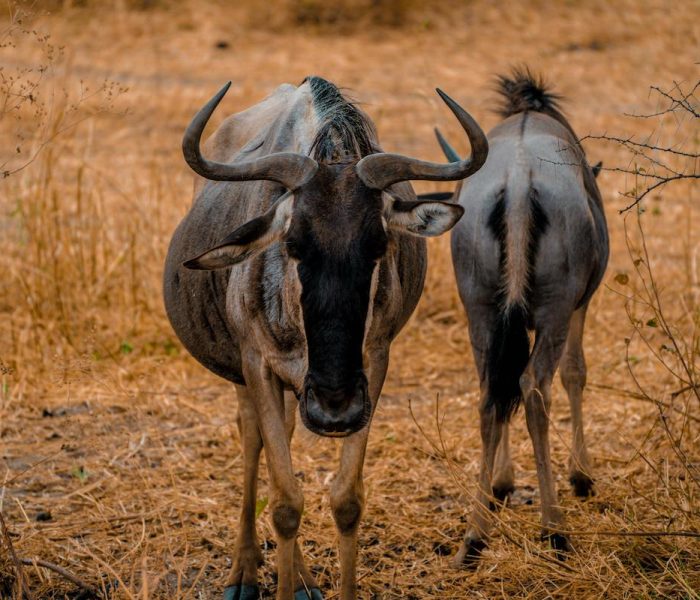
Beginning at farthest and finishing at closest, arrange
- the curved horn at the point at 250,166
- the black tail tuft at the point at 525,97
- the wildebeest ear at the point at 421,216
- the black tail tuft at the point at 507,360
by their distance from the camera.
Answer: the black tail tuft at the point at 525,97 → the black tail tuft at the point at 507,360 → the wildebeest ear at the point at 421,216 → the curved horn at the point at 250,166

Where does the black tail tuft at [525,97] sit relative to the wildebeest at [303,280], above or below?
above

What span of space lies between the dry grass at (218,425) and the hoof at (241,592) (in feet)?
0.31

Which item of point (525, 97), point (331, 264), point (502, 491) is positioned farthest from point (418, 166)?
point (502, 491)

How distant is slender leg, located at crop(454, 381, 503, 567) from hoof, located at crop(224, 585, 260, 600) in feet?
3.02

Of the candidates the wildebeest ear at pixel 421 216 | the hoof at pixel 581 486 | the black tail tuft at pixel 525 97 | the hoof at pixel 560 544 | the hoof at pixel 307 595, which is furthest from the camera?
the black tail tuft at pixel 525 97

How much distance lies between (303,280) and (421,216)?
22.4 inches

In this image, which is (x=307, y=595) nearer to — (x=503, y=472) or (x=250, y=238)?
(x=503, y=472)

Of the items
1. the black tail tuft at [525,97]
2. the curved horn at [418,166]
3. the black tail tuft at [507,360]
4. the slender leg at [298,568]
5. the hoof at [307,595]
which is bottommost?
the hoof at [307,595]

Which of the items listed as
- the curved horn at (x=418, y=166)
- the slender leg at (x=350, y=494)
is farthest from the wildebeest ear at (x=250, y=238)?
the slender leg at (x=350, y=494)

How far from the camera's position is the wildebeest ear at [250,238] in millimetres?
3768

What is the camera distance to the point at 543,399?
16.0 ft

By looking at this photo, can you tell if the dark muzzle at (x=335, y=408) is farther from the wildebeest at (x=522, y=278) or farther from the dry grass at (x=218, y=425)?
the wildebeest at (x=522, y=278)

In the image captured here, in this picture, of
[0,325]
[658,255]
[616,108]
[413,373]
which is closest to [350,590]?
[413,373]

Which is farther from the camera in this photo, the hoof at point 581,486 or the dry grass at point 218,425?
the hoof at point 581,486
